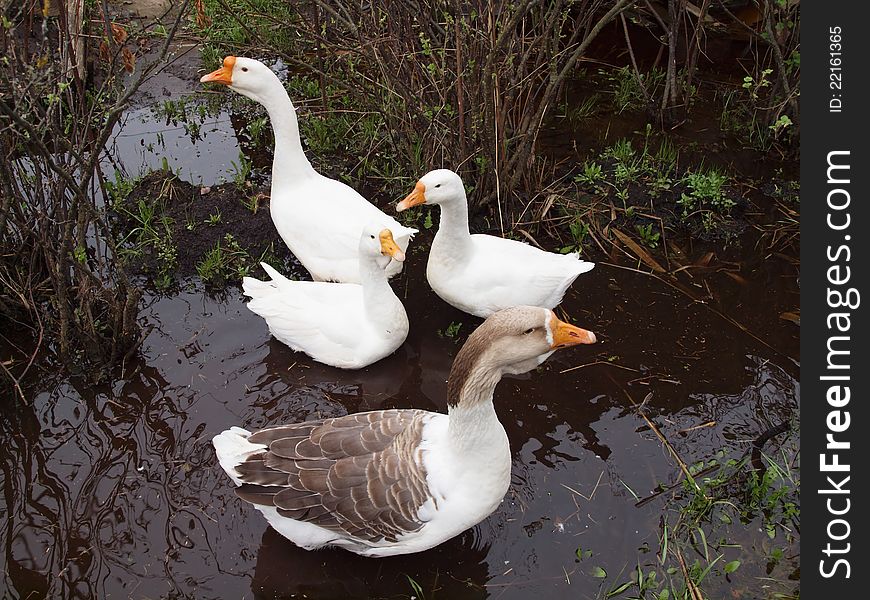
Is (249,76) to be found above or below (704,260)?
above

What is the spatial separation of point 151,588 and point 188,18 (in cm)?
591

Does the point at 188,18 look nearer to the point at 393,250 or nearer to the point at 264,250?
the point at 264,250

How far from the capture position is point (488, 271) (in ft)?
15.2

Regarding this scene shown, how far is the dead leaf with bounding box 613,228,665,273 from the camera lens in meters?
5.24

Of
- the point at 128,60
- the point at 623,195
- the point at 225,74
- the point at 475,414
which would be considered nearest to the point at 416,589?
the point at 475,414

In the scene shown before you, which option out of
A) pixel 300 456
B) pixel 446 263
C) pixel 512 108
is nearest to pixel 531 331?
pixel 300 456

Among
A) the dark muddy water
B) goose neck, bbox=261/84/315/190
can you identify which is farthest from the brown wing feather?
goose neck, bbox=261/84/315/190

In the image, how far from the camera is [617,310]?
4957mm

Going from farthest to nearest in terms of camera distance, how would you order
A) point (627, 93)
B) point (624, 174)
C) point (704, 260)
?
point (627, 93) < point (624, 174) < point (704, 260)

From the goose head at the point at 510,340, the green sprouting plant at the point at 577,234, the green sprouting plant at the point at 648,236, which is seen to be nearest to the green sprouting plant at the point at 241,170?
the green sprouting plant at the point at 577,234

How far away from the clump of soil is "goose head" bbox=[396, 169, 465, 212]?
1.31 m

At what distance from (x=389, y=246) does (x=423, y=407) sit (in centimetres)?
99

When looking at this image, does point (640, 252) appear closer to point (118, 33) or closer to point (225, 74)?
point (225, 74)

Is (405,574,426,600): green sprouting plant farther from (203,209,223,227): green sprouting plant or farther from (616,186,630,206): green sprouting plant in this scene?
(616,186,630,206): green sprouting plant
